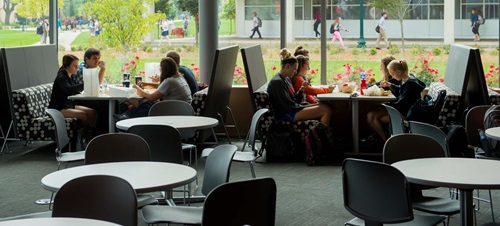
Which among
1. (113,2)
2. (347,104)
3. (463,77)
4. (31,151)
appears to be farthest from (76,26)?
(463,77)

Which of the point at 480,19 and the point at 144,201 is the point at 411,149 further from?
the point at 480,19

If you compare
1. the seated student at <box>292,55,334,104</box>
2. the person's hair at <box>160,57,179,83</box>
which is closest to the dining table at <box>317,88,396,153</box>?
the seated student at <box>292,55,334,104</box>

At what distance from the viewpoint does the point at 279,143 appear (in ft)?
33.1

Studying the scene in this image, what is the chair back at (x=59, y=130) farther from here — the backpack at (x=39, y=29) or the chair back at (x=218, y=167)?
the backpack at (x=39, y=29)

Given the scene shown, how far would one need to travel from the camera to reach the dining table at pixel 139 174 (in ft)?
16.5

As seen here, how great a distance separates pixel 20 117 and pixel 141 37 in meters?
2.69

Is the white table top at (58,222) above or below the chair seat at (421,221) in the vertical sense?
above

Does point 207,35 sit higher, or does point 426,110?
point 207,35

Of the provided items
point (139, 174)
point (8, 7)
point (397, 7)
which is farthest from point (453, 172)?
point (8, 7)

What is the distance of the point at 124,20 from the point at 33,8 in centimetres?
146

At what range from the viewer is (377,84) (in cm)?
1059

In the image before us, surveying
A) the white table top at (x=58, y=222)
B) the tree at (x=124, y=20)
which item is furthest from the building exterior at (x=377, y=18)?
the white table top at (x=58, y=222)

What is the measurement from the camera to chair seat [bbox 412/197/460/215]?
557cm

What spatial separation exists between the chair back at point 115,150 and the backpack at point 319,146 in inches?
159
